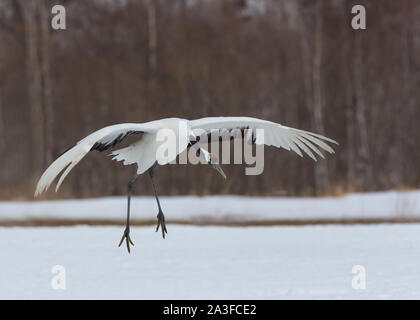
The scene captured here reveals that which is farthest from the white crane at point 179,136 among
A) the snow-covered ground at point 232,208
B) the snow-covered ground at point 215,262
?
the snow-covered ground at point 232,208

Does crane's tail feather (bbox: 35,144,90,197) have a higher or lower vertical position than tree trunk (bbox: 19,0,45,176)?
lower

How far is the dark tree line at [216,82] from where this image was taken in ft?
45.1

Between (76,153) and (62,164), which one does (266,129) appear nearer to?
(76,153)

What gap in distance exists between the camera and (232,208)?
36.1 ft

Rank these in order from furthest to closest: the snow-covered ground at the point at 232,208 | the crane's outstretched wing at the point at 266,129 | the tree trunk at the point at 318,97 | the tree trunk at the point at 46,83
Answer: the tree trunk at the point at 46,83
the tree trunk at the point at 318,97
the snow-covered ground at the point at 232,208
the crane's outstretched wing at the point at 266,129

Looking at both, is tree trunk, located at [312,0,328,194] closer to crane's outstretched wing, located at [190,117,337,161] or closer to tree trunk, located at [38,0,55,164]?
tree trunk, located at [38,0,55,164]

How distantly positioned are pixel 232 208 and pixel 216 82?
3.91m

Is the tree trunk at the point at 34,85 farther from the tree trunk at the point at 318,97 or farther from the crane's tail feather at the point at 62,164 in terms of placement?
the crane's tail feather at the point at 62,164

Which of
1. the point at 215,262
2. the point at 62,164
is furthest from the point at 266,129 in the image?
the point at 62,164

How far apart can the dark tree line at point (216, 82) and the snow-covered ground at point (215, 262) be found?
17.8ft

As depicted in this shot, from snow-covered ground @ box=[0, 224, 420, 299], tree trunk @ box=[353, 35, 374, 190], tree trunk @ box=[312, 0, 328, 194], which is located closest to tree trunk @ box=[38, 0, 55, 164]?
snow-covered ground @ box=[0, 224, 420, 299]

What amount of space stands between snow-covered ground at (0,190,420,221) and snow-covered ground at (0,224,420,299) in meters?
2.07

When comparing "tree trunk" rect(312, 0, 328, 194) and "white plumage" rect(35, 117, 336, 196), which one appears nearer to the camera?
"white plumage" rect(35, 117, 336, 196)

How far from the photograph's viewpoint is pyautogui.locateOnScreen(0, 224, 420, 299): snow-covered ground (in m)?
4.68
